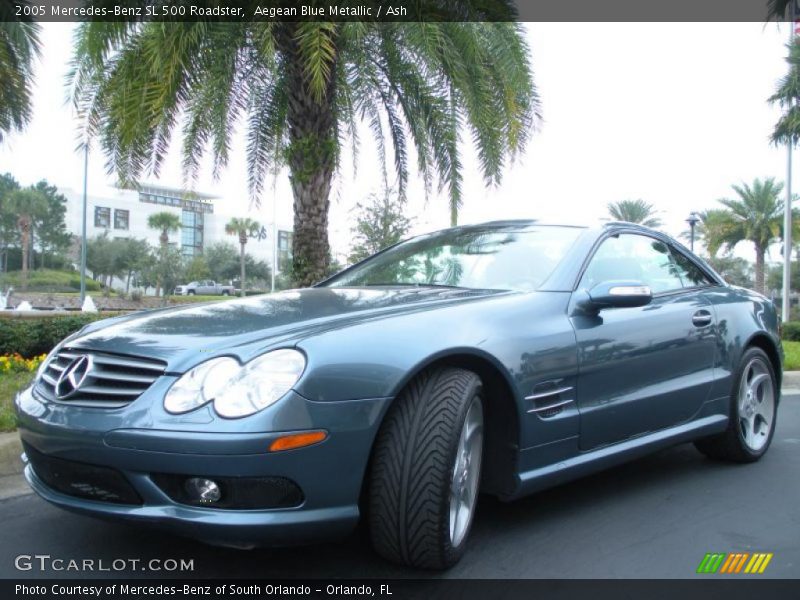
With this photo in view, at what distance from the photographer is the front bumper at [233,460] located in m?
2.39

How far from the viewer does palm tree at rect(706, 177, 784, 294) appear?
3588cm

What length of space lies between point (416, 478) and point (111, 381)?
1.12 meters

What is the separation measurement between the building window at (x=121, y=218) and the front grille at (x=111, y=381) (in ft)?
288

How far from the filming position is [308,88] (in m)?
8.64

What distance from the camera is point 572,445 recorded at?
3324 millimetres

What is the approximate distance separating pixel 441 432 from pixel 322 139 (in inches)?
255

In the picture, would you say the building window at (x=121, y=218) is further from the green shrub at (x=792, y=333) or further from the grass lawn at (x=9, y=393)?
the grass lawn at (x=9, y=393)

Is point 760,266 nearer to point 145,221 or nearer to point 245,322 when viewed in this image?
point 245,322

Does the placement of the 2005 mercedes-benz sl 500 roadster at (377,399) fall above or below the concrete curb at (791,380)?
above

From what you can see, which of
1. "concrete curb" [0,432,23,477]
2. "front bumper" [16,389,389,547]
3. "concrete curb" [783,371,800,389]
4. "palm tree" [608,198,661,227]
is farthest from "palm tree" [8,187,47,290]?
"front bumper" [16,389,389,547]

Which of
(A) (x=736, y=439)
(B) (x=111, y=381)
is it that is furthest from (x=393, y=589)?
(A) (x=736, y=439)

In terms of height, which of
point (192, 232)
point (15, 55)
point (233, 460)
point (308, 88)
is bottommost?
point (233, 460)

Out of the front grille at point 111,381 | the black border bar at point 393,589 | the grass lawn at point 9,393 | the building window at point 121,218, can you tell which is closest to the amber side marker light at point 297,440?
the front grille at point 111,381

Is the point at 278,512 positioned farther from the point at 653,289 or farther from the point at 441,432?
the point at 653,289
